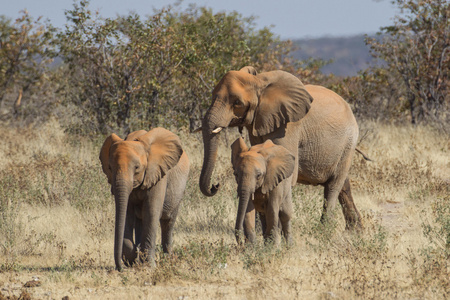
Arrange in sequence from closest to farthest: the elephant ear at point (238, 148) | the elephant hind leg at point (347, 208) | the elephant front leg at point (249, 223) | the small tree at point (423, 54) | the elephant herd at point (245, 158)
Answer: the elephant herd at point (245, 158), the elephant ear at point (238, 148), the elephant front leg at point (249, 223), the elephant hind leg at point (347, 208), the small tree at point (423, 54)

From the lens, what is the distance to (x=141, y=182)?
7.80 m

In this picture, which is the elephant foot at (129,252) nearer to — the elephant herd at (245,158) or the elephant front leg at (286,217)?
the elephant herd at (245,158)

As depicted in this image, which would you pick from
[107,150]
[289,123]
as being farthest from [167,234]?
[289,123]

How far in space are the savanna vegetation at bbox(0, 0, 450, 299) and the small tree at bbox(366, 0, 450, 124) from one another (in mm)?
50

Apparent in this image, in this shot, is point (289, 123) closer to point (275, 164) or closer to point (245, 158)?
point (275, 164)

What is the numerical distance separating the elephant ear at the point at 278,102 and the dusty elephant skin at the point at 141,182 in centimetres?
115

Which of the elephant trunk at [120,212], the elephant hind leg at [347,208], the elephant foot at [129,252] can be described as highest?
the elephant trunk at [120,212]

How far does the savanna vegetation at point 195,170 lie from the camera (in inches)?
301

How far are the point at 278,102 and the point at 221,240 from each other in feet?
5.72

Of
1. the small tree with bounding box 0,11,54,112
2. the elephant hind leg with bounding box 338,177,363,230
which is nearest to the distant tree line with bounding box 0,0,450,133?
the small tree with bounding box 0,11,54,112

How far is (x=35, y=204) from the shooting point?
11.4 meters

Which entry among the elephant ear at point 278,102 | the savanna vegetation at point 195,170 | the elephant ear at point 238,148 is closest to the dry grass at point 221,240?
the savanna vegetation at point 195,170

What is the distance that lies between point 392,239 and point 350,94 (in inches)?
408

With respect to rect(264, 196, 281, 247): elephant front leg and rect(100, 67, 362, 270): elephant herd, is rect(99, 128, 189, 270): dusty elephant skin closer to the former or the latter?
rect(100, 67, 362, 270): elephant herd
